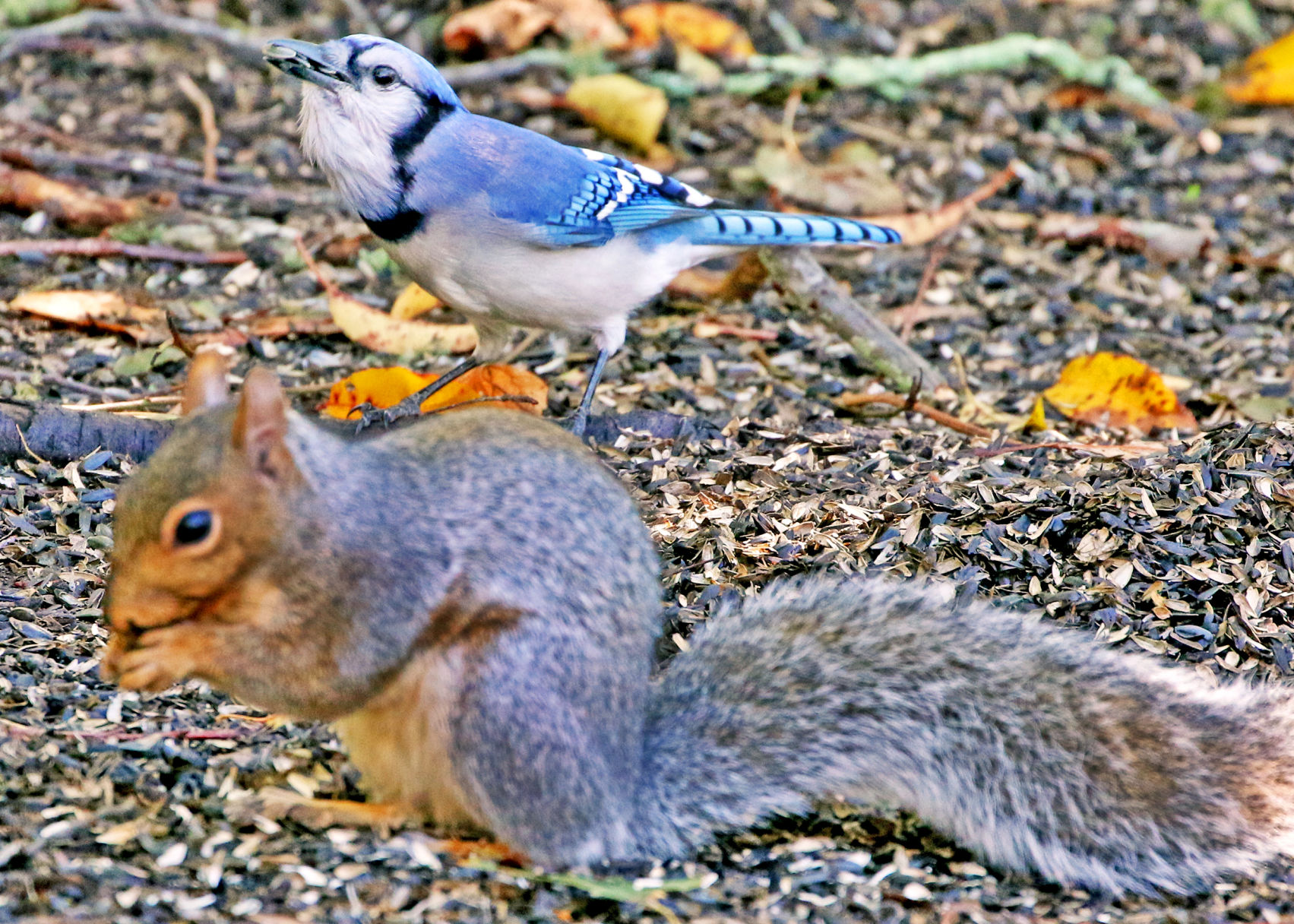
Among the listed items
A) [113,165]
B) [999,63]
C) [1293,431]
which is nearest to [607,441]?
[1293,431]

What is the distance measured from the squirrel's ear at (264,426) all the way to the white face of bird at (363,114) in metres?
1.95

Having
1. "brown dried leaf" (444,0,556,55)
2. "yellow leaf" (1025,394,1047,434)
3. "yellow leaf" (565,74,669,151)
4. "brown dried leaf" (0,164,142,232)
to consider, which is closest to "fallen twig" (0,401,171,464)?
"brown dried leaf" (0,164,142,232)

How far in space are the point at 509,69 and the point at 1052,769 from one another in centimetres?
568

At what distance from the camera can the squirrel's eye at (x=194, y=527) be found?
112 inches

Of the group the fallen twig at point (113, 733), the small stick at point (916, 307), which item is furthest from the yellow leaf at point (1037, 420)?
the fallen twig at point (113, 733)

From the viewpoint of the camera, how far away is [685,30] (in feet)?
27.7

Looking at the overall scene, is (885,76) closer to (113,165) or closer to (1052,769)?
(113,165)

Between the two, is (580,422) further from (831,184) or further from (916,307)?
(831,184)

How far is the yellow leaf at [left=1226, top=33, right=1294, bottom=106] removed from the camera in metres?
8.56

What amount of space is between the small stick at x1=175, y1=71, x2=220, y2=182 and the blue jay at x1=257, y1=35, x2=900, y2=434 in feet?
7.49

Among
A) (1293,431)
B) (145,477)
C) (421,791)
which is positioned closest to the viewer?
(145,477)

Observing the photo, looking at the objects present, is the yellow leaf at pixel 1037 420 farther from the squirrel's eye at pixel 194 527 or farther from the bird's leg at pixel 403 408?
the squirrel's eye at pixel 194 527

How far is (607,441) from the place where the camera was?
509cm

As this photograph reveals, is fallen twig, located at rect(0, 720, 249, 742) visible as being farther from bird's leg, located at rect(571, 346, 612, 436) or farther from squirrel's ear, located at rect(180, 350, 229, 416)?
bird's leg, located at rect(571, 346, 612, 436)
